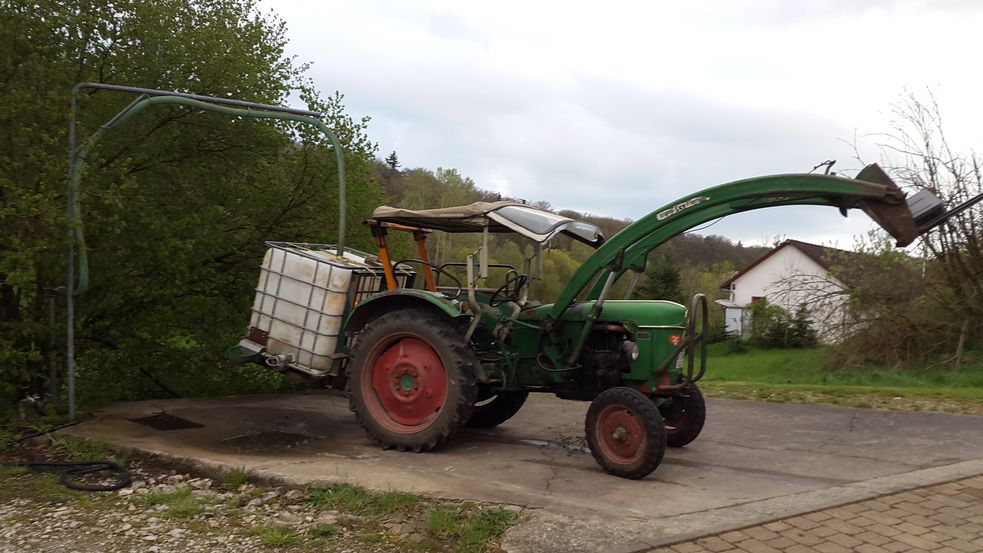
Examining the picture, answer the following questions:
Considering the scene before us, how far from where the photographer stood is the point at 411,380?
681 centimetres

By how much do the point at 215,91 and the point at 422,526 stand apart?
25.3 feet

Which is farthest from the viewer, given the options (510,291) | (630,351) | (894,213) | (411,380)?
(510,291)

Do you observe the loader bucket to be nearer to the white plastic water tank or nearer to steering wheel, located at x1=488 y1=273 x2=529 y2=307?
steering wheel, located at x1=488 y1=273 x2=529 y2=307

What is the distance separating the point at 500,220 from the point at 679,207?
1557mm

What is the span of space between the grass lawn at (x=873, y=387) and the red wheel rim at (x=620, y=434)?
4.95 meters

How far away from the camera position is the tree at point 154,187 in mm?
7176

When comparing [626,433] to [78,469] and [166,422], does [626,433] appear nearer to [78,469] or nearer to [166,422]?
[78,469]

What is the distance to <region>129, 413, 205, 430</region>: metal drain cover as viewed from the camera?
24.7 ft

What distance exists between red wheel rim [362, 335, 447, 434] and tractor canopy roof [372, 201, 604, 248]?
1151mm

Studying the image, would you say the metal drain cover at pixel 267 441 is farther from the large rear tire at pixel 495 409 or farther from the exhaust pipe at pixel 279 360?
the large rear tire at pixel 495 409

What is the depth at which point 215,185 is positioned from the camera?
10383 mm

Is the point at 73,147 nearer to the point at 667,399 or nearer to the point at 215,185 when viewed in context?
the point at 215,185

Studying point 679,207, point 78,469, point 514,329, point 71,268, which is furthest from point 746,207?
point 71,268

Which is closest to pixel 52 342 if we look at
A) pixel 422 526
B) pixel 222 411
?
pixel 222 411
